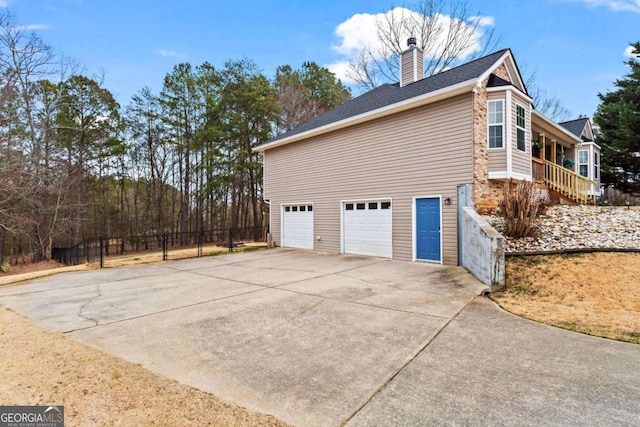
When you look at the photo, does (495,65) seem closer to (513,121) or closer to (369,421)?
(513,121)

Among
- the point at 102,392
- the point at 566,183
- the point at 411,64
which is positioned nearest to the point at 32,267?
the point at 102,392

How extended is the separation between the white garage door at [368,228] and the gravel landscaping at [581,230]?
119 inches

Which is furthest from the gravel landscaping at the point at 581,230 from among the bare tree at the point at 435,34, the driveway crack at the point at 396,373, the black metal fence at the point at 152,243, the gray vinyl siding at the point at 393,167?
the bare tree at the point at 435,34

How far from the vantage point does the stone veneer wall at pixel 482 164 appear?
8047 mm

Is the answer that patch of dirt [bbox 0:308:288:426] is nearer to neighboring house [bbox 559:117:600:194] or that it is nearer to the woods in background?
the woods in background

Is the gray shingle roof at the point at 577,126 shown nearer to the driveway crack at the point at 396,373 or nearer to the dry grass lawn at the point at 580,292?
the dry grass lawn at the point at 580,292

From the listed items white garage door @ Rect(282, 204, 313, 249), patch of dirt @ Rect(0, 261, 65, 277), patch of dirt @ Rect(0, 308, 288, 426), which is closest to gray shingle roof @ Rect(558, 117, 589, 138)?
white garage door @ Rect(282, 204, 313, 249)

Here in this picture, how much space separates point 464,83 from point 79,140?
21657 millimetres

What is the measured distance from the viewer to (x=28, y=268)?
47.8ft

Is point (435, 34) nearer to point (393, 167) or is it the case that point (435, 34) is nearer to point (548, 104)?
point (548, 104)

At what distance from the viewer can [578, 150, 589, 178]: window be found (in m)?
15.8

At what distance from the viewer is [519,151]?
29.2 feet

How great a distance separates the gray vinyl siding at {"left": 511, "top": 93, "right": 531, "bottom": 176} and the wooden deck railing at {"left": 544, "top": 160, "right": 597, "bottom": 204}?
2999mm

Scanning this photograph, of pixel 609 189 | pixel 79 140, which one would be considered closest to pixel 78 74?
pixel 79 140
